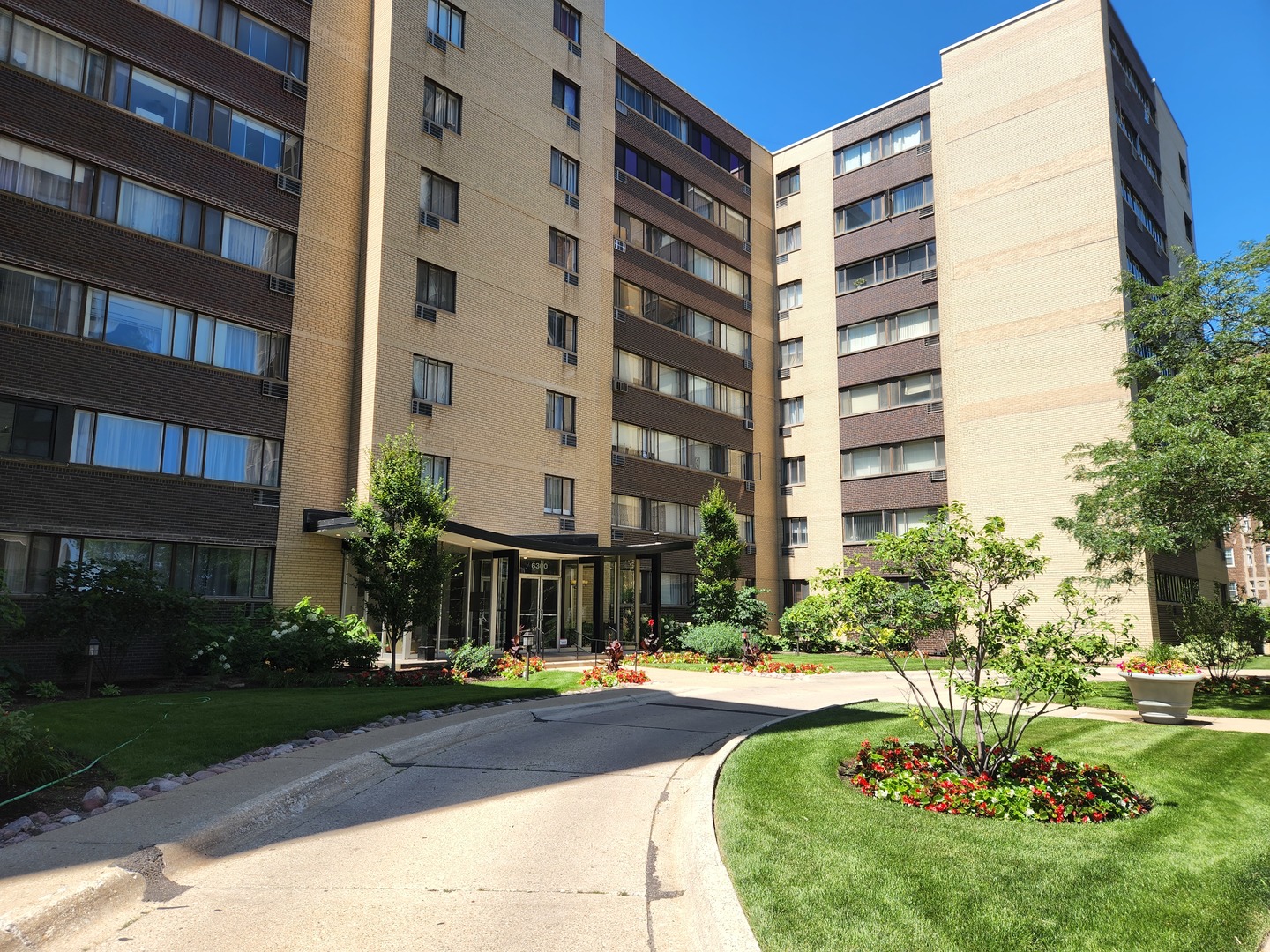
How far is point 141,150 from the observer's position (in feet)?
68.1

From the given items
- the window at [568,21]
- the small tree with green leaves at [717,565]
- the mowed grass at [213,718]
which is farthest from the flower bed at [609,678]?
the window at [568,21]

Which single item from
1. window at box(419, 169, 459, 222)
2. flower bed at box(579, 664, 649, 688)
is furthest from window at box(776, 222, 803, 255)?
flower bed at box(579, 664, 649, 688)

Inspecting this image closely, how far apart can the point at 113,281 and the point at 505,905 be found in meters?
19.5

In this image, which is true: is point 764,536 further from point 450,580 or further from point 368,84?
point 368,84

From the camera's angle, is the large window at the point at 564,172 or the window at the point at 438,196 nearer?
the window at the point at 438,196

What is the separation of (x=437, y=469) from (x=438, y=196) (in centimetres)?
852

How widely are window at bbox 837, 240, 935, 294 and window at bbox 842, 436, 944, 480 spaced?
7.22 m

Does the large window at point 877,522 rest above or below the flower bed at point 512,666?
above

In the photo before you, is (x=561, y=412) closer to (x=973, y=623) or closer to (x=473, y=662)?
(x=473, y=662)

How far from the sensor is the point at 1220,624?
20.0m

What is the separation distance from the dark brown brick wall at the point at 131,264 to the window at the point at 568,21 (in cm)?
1633

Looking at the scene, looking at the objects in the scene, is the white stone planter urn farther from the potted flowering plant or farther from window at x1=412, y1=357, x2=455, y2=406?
window at x1=412, y1=357, x2=455, y2=406

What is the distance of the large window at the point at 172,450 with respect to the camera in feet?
63.3

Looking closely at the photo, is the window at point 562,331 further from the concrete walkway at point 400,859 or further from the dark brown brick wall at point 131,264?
the concrete walkway at point 400,859
